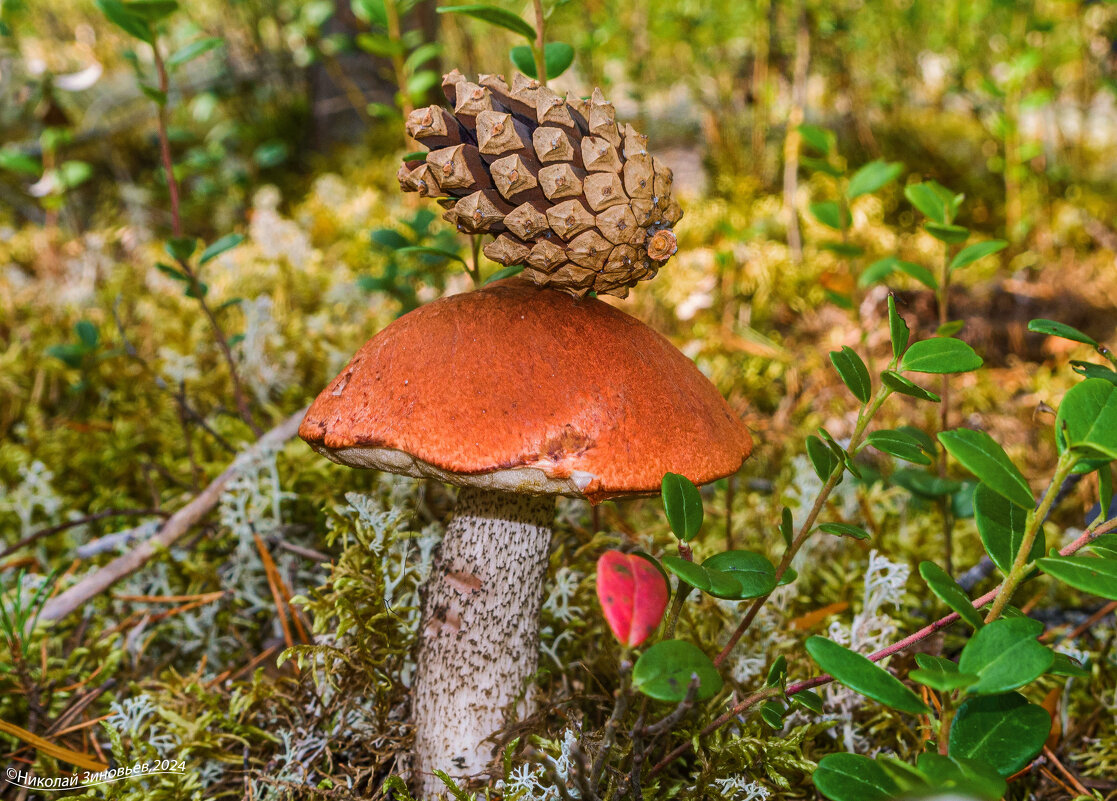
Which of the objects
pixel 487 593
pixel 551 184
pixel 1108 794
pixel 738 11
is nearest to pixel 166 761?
pixel 487 593

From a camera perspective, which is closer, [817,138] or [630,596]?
[630,596]

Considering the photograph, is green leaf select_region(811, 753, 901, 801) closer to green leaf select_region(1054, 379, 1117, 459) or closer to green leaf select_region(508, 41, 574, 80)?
green leaf select_region(1054, 379, 1117, 459)

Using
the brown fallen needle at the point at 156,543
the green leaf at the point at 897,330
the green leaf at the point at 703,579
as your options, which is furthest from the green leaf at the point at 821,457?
the brown fallen needle at the point at 156,543

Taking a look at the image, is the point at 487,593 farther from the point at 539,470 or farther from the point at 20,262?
the point at 20,262

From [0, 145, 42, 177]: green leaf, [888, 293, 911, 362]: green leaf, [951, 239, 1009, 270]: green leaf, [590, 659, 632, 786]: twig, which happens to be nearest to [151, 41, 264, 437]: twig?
[0, 145, 42, 177]: green leaf

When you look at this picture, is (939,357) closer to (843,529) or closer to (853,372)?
(853,372)

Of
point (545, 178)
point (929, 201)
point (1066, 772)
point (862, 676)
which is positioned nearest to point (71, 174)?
point (545, 178)
